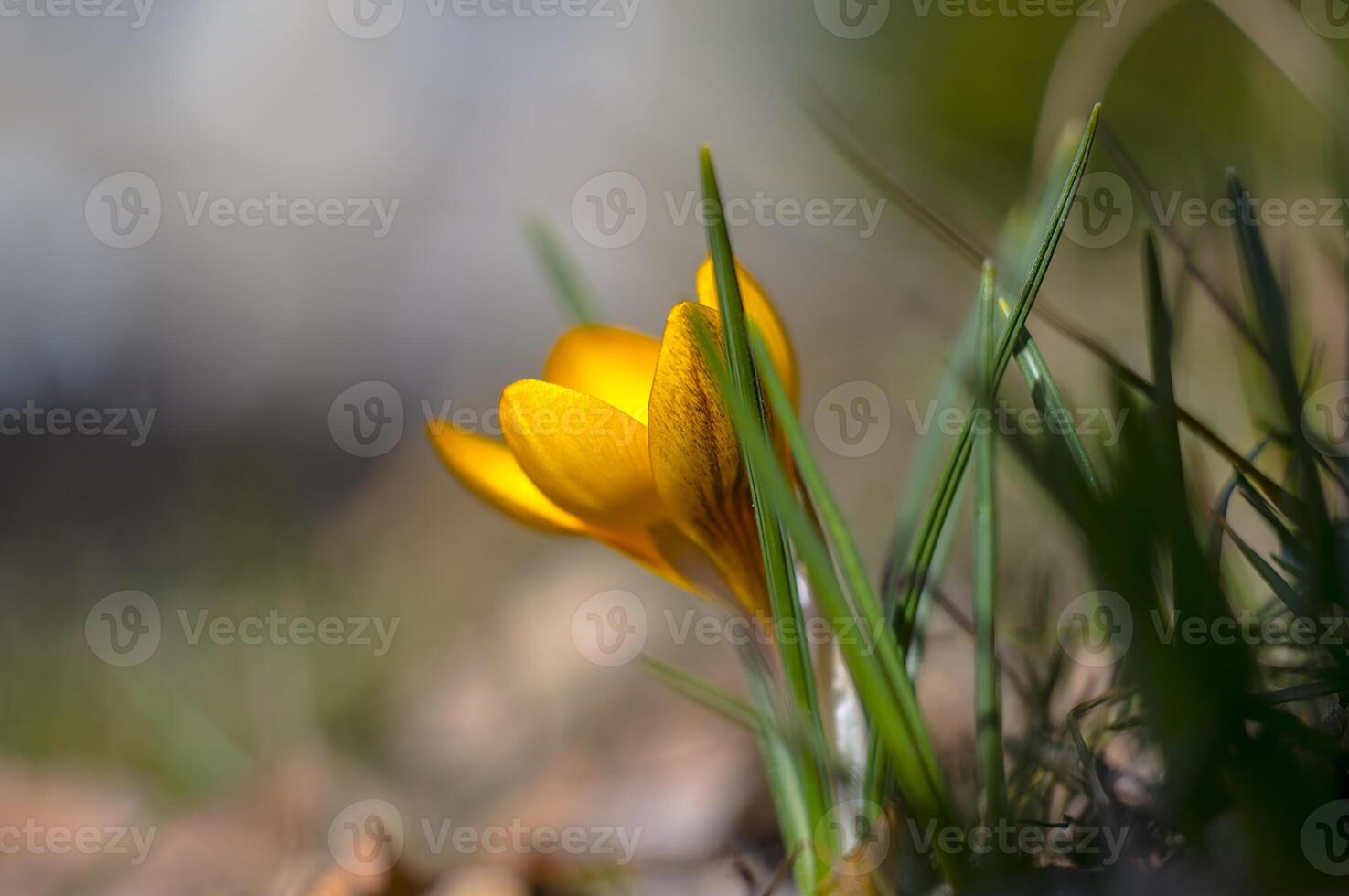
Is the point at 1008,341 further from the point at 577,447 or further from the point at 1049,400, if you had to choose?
the point at 577,447

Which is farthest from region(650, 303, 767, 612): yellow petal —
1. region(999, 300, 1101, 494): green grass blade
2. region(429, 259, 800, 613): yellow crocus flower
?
region(999, 300, 1101, 494): green grass blade

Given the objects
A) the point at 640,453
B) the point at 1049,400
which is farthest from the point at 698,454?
the point at 1049,400

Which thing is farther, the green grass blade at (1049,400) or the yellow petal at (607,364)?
the yellow petal at (607,364)

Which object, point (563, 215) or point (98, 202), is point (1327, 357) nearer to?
point (563, 215)

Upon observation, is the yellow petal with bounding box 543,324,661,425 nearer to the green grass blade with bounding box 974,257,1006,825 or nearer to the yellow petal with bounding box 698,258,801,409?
the yellow petal with bounding box 698,258,801,409

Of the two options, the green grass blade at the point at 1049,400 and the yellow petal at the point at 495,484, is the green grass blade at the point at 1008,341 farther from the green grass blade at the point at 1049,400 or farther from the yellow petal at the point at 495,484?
the yellow petal at the point at 495,484

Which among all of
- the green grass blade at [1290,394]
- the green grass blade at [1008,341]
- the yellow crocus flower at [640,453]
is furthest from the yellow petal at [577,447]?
the green grass blade at [1290,394]
